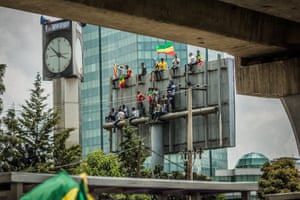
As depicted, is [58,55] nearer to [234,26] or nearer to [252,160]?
[234,26]

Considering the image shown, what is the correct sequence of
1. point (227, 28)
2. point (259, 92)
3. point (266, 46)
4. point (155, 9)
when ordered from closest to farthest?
point (155, 9), point (227, 28), point (266, 46), point (259, 92)

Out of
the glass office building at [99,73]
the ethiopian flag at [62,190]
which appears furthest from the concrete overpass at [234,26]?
the glass office building at [99,73]

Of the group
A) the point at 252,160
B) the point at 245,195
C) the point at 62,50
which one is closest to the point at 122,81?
the point at 62,50

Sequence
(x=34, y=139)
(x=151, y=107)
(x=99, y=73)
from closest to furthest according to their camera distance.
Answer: (x=34, y=139) < (x=151, y=107) < (x=99, y=73)

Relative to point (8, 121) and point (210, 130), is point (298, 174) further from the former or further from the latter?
point (8, 121)

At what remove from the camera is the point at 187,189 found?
72.5ft

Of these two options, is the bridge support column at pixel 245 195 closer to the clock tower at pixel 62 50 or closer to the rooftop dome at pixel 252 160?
the clock tower at pixel 62 50

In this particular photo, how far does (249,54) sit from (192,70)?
4055 centimetres

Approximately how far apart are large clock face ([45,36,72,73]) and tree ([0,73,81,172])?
30.5 feet

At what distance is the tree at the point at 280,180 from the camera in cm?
6644

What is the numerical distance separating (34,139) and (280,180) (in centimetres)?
2085

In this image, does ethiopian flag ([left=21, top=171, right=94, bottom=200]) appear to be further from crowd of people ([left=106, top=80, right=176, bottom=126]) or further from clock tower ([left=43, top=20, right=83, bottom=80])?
clock tower ([left=43, top=20, right=83, bottom=80])

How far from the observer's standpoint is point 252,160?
4473 inches

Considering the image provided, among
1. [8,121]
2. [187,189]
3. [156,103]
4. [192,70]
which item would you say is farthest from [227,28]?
[156,103]
